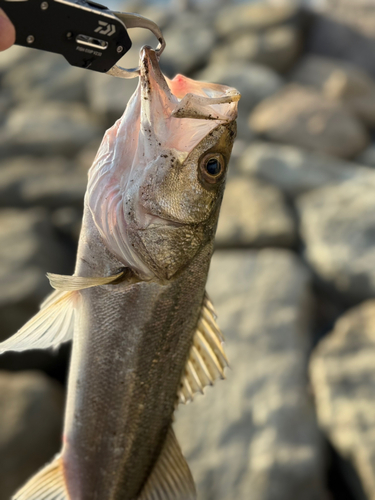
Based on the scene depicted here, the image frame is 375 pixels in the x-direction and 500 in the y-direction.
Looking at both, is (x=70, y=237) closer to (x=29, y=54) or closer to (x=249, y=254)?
(x=249, y=254)

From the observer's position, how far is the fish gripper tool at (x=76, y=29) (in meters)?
0.95

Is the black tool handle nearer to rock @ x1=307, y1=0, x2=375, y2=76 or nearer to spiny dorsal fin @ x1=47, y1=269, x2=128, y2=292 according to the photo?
spiny dorsal fin @ x1=47, y1=269, x2=128, y2=292

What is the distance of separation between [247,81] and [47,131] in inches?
113

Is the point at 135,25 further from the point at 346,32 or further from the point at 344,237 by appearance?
the point at 346,32

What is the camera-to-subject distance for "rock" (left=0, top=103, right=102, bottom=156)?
237 inches

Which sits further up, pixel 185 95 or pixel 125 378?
pixel 185 95

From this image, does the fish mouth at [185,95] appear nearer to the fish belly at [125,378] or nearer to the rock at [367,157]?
the fish belly at [125,378]

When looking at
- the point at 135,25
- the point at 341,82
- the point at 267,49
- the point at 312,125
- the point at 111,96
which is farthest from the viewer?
the point at 267,49

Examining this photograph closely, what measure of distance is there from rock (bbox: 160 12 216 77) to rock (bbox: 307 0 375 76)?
179cm

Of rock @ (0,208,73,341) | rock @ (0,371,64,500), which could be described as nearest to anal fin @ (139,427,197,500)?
rock @ (0,371,64,500)

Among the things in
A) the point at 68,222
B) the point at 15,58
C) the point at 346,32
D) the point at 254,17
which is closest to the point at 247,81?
the point at 254,17

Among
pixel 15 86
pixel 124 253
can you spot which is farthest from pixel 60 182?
pixel 124 253

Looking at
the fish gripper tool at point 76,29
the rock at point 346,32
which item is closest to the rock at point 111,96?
the rock at point 346,32

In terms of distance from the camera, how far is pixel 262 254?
14.5 ft
